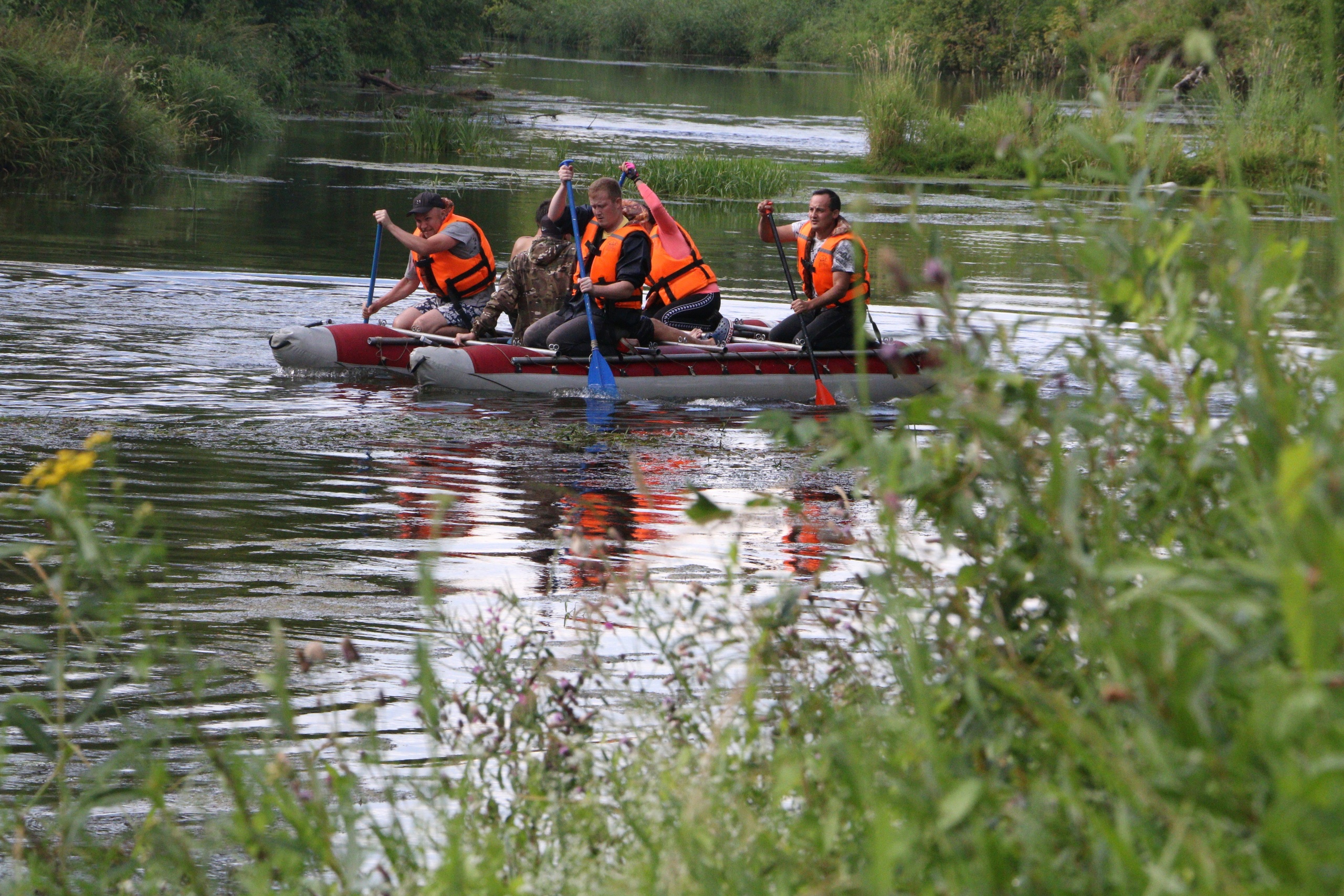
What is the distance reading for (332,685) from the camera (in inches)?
177

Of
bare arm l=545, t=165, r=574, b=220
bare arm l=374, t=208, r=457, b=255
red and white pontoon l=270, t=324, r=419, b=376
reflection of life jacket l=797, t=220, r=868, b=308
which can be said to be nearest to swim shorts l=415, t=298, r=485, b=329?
red and white pontoon l=270, t=324, r=419, b=376

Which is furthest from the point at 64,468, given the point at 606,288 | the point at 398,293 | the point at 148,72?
the point at 148,72

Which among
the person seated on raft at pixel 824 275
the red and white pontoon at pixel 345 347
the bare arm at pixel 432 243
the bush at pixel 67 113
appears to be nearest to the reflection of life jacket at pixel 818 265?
the person seated on raft at pixel 824 275

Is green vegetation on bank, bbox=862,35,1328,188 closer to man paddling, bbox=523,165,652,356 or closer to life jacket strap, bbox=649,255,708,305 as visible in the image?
life jacket strap, bbox=649,255,708,305

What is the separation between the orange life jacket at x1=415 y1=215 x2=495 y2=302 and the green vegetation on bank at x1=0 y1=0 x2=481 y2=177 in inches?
463

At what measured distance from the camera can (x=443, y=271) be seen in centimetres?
1129

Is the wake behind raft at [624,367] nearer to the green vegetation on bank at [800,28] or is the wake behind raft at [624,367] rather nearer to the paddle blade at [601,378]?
the paddle blade at [601,378]

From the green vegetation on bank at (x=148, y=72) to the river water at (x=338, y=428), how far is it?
95 cm

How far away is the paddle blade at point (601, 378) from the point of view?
10.3 meters

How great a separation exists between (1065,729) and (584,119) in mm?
33938

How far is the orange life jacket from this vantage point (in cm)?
1120

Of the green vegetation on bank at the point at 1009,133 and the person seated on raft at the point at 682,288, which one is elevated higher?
the green vegetation on bank at the point at 1009,133

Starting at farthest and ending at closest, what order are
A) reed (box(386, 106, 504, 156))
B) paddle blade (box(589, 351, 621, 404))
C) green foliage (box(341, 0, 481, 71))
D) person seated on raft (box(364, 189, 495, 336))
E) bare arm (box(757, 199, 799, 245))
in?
green foliage (box(341, 0, 481, 71))
reed (box(386, 106, 504, 156))
person seated on raft (box(364, 189, 495, 336))
bare arm (box(757, 199, 799, 245))
paddle blade (box(589, 351, 621, 404))

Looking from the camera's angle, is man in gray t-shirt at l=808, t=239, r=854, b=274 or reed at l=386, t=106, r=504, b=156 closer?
man in gray t-shirt at l=808, t=239, r=854, b=274
